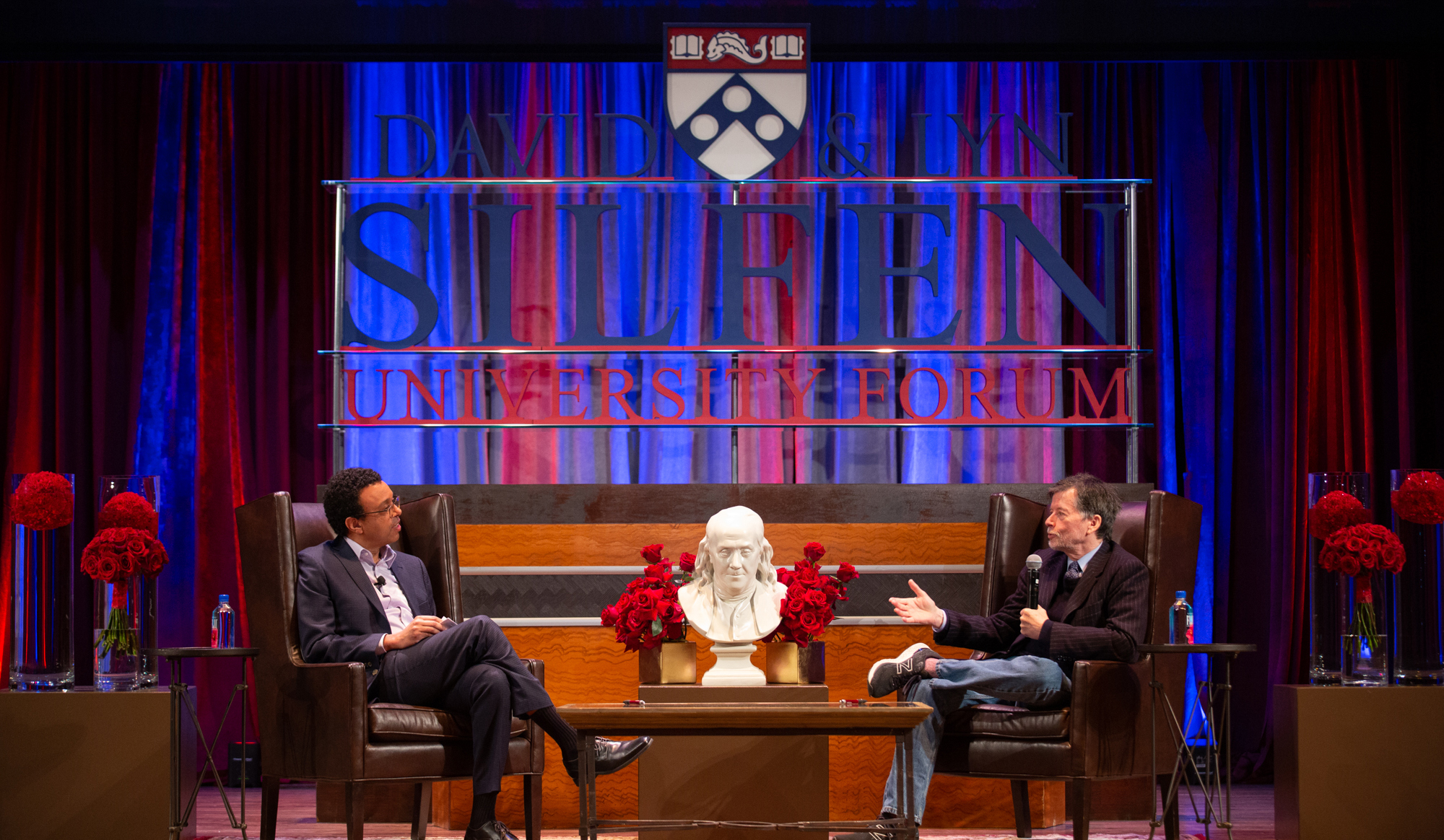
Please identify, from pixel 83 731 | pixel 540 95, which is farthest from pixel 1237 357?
pixel 83 731

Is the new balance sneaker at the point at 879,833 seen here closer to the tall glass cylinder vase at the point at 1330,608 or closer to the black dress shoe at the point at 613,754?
the black dress shoe at the point at 613,754

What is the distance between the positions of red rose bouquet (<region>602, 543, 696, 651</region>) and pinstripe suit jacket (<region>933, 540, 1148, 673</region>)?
89cm

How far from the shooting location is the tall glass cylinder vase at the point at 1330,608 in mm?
4277

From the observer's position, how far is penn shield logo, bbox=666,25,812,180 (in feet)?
18.2

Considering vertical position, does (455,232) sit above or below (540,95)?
below

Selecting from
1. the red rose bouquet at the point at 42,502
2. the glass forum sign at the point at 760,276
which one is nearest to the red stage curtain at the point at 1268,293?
the glass forum sign at the point at 760,276

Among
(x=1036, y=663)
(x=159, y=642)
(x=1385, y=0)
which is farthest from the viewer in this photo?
(x=159, y=642)

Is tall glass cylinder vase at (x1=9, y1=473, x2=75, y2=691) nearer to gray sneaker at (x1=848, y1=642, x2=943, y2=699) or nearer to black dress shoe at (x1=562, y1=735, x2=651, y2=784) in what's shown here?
black dress shoe at (x1=562, y1=735, x2=651, y2=784)

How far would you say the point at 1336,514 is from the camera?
431 cm

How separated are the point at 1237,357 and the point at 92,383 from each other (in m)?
5.69

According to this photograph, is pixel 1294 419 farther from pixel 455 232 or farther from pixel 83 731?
pixel 83 731

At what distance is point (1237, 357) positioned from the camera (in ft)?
20.9

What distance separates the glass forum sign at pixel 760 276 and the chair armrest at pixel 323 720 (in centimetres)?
159

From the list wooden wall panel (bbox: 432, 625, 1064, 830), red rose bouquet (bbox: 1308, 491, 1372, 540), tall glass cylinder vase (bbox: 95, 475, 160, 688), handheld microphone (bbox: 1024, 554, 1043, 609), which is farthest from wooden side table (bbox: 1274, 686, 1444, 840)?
tall glass cylinder vase (bbox: 95, 475, 160, 688)
